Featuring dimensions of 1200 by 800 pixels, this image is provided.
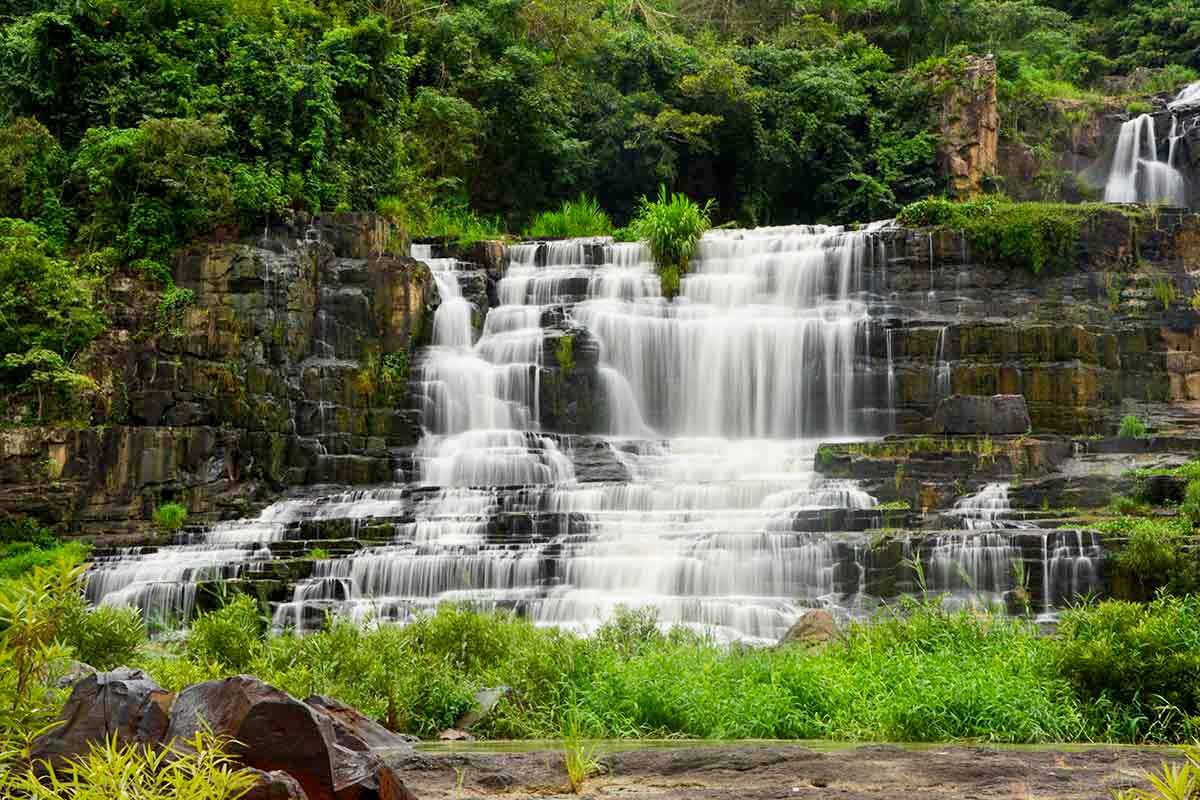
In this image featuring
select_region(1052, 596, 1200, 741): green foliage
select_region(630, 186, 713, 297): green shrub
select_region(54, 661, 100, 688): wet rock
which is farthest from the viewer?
select_region(630, 186, 713, 297): green shrub

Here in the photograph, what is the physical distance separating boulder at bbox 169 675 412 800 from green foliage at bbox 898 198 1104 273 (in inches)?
893

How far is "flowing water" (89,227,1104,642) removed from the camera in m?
14.4

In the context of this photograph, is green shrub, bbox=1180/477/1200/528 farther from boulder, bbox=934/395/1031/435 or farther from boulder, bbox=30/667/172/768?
boulder, bbox=30/667/172/768

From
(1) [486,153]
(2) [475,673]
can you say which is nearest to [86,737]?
(2) [475,673]

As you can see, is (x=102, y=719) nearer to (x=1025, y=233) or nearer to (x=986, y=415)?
(x=986, y=415)

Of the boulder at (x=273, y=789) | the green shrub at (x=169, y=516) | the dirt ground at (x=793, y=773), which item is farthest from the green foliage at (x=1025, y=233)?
the boulder at (x=273, y=789)

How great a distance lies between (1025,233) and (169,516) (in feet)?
59.3

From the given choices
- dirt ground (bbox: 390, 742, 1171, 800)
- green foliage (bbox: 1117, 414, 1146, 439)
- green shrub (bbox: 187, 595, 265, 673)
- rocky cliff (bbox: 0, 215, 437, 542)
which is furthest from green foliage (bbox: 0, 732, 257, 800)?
green foliage (bbox: 1117, 414, 1146, 439)

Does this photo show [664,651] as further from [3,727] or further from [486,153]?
[486,153]

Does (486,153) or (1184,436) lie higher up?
(486,153)

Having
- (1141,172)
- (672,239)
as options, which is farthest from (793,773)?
(1141,172)

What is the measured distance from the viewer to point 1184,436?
1841cm

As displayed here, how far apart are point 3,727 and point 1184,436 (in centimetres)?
1891

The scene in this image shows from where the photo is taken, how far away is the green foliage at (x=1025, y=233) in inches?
934
